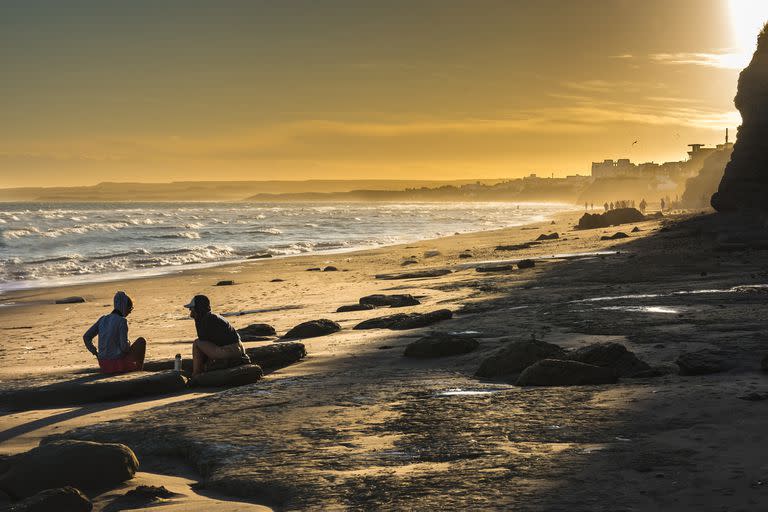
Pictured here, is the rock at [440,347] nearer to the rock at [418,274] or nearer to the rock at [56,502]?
the rock at [56,502]

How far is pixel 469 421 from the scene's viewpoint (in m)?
6.95

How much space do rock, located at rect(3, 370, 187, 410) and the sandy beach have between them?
12.3 inches

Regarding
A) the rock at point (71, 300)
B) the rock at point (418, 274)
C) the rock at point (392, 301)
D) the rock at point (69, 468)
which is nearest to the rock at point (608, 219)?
the rock at point (418, 274)

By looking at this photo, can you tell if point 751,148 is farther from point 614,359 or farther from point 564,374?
point 564,374

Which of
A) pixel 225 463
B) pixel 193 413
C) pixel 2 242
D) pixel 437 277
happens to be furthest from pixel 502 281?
pixel 2 242

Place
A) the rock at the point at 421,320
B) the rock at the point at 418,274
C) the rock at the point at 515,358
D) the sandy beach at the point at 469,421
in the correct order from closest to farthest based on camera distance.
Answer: the sandy beach at the point at 469,421 < the rock at the point at 515,358 < the rock at the point at 421,320 < the rock at the point at 418,274

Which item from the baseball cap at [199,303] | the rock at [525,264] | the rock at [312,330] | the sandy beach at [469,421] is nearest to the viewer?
the sandy beach at [469,421]

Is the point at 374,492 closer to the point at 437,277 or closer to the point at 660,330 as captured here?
the point at 660,330

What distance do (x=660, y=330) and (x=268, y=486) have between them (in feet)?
22.7

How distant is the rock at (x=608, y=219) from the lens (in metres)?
53.3

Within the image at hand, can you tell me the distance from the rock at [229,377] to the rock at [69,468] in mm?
3316

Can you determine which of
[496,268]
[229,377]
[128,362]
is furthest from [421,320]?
[496,268]

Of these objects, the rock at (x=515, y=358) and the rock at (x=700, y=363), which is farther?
the rock at (x=515, y=358)

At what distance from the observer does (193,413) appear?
8062 mm
